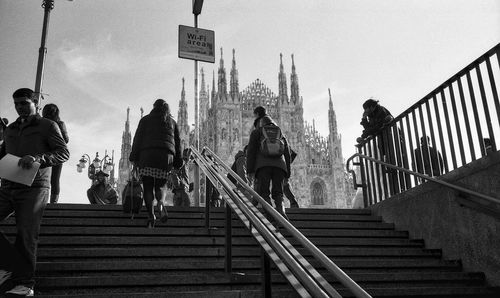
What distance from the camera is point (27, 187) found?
3697 millimetres

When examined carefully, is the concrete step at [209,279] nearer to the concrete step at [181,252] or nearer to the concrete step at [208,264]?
the concrete step at [208,264]

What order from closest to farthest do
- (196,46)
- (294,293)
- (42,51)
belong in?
(294,293) → (196,46) → (42,51)

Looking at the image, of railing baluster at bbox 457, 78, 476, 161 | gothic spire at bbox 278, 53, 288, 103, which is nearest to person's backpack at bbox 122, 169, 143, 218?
railing baluster at bbox 457, 78, 476, 161

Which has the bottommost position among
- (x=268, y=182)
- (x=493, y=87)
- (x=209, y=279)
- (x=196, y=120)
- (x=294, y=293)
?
(x=294, y=293)

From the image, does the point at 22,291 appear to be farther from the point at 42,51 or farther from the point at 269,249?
the point at 42,51

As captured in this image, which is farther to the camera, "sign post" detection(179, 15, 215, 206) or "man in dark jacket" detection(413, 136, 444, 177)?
"sign post" detection(179, 15, 215, 206)

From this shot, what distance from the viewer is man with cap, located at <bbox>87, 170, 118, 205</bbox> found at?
8.88 metres

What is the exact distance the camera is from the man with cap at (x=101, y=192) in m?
8.88

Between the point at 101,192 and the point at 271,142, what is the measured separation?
4.54 metres

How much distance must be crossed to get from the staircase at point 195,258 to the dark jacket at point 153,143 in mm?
754

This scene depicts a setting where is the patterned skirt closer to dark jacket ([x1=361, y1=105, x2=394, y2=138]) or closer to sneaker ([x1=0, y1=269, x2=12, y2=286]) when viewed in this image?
sneaker ([x1=0, y1=269, x2=12, y2=286])

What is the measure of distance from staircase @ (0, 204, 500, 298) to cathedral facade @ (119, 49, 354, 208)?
104 feet

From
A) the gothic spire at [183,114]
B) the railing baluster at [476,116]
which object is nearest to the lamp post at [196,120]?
the railing baluster at [476,116]

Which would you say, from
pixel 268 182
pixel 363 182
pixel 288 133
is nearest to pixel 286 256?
pixel 268 182
